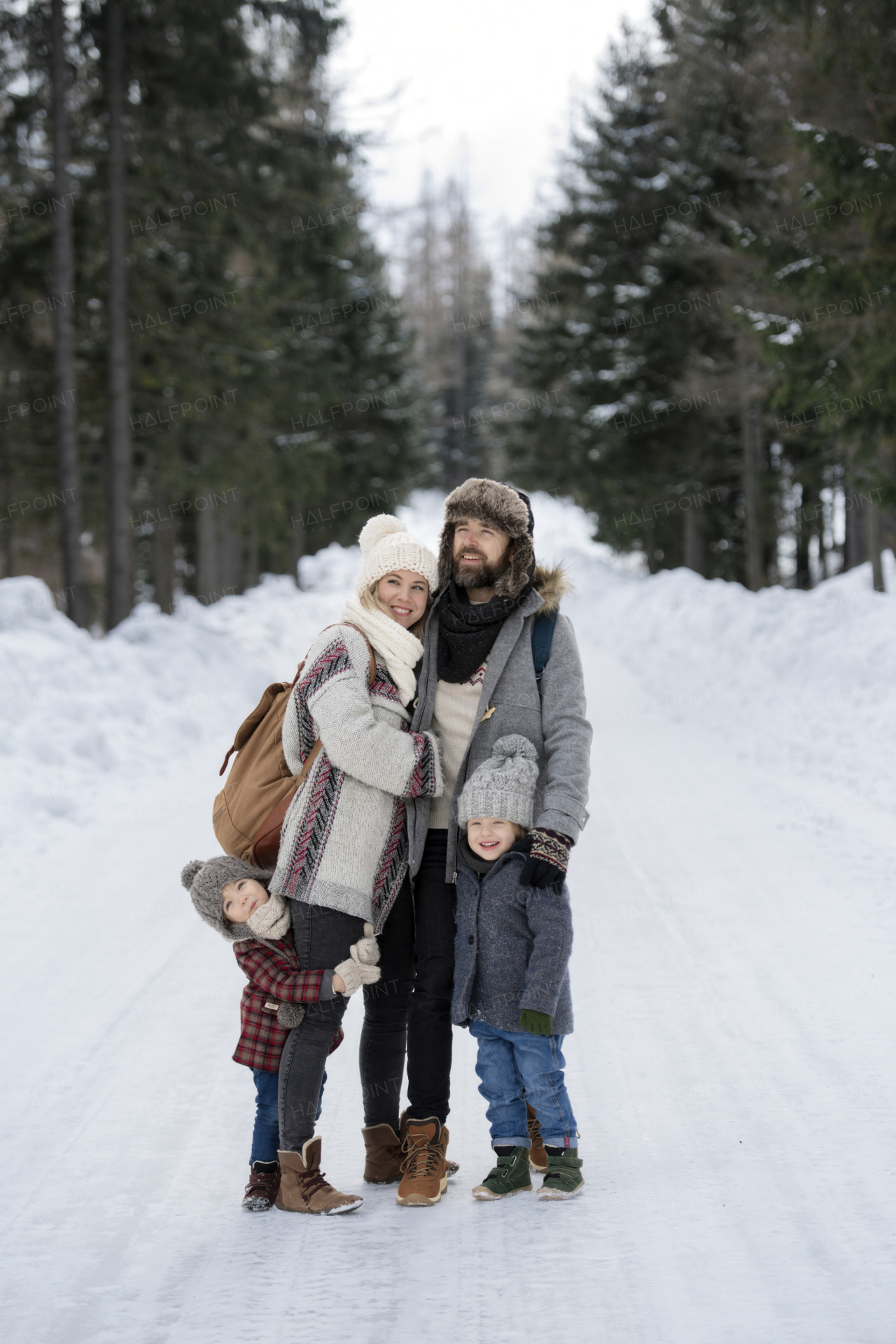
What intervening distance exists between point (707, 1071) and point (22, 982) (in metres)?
2.94

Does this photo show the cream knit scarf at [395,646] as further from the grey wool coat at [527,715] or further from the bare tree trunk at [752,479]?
the bare tree trunk at [752,479]

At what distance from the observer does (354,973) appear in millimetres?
3029

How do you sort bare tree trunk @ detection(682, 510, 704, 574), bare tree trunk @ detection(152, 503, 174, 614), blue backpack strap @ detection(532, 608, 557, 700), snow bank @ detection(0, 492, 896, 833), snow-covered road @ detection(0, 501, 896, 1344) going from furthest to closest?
bare tree trunk @ detection(682, 510, 704, 574) < bare tree trunk @ detection(152, 503, 174, 614) < snow bank @ detection(0, 492, 896, 833) < blue backpack strap @ detection(532, 608, 557, 700) < snow-covered road @ detection(0, 501, 896, 1344)

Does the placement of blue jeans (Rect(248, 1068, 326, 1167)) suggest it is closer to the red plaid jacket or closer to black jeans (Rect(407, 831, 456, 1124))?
the red plaid jacket

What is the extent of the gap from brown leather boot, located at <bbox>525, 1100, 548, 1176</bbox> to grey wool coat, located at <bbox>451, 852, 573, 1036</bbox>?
390 millimetres

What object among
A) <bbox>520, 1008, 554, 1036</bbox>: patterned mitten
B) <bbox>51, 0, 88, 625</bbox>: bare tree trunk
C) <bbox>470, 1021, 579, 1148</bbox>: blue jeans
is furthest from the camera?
<bbox>51, 0, 88, 625</bbox>: bare tree trunk

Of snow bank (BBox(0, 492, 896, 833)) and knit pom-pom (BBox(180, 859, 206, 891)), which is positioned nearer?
knit pom-pom (BBox(180, 859, 206, 891))

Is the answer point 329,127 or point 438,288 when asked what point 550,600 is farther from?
point 438,288

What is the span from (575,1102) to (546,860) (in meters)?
1.13

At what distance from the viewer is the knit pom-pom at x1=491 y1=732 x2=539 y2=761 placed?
3133mm

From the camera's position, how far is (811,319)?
1024 cm

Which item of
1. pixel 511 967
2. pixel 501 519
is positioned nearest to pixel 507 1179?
pixel 511 967

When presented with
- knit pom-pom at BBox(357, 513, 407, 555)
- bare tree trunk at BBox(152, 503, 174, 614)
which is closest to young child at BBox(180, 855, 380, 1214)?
knit pom-pom at BBox(357, 513, 407, 555)

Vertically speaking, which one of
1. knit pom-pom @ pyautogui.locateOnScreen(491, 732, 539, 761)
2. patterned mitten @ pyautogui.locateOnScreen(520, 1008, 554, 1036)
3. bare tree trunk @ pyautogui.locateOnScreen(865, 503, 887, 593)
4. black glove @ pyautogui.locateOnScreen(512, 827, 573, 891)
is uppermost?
bare tree trunk @ pyautogui.locateOnScreen(865, 503, 887, 593)
